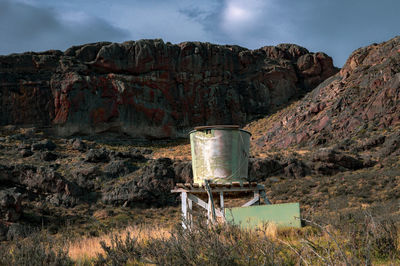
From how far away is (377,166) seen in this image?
2817cm

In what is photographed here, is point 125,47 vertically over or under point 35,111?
over

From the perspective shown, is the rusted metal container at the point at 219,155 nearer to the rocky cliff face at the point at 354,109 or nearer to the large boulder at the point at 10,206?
the large boulder at the point at 10,206

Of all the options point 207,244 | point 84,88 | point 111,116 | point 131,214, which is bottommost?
point 131,214

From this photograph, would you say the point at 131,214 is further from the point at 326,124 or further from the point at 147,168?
the point at 326,124

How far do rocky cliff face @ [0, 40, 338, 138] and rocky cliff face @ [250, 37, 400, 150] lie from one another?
13.8 metres

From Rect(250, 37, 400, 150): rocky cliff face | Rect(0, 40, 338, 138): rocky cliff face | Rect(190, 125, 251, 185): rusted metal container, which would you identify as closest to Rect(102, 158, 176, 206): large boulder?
Rect(190, 125, 251, 185): rusted metal container

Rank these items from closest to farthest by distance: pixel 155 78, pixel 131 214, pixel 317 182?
pixel 131 214 → pixel 317 182 → pixel 155 78

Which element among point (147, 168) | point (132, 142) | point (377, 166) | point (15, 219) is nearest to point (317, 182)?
point (377, 166)

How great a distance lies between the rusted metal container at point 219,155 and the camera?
1131 cm

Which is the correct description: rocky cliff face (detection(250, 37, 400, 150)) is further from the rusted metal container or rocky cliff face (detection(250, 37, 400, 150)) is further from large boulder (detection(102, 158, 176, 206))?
the rusted metal container

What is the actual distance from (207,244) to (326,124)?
1464 inches

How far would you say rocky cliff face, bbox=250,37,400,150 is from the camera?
115 feet

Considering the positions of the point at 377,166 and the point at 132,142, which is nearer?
the point at 377,166

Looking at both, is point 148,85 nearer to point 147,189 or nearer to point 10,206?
point 147,189
